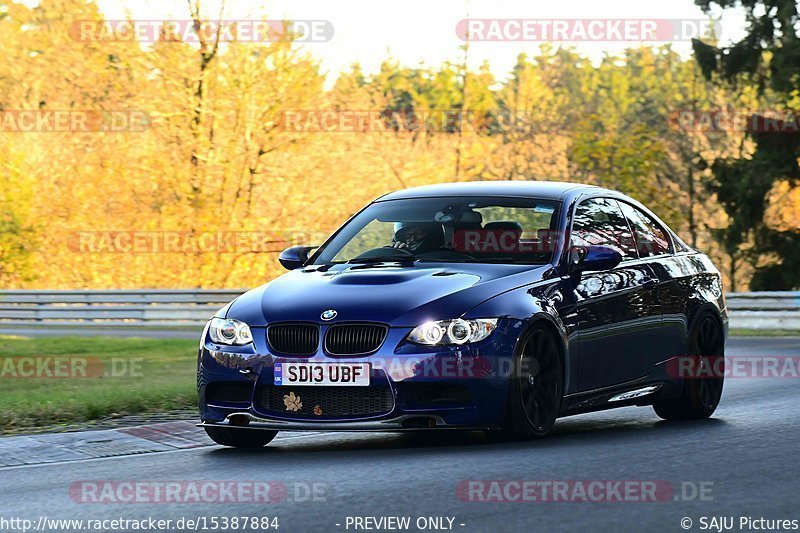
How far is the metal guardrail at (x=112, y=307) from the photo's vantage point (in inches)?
1355

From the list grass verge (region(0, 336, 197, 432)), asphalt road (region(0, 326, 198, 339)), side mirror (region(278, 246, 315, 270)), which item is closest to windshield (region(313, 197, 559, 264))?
side mirror (region(278, 246, 315, 270))

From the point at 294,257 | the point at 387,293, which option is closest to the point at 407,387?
the point at 387,293

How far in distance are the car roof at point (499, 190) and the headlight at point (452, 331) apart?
70.0 inches

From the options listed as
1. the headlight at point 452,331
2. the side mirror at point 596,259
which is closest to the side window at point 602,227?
the side mirror at point 596,259

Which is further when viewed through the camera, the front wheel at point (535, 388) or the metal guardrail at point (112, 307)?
the metal guardrail at point (112, 307)

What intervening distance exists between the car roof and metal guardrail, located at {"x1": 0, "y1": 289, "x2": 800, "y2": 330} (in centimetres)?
2237

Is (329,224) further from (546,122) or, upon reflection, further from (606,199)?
(606,199)

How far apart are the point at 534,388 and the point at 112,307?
27.9 m

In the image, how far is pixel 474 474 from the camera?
24.7 ft

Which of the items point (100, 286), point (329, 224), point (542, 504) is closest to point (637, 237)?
point (542, 504)

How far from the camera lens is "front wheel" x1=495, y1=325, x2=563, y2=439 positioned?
8680mm

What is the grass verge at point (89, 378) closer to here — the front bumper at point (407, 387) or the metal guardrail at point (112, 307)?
the front bumper at point (407, 387)

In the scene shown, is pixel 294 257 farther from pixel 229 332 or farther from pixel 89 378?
pixel 89 378

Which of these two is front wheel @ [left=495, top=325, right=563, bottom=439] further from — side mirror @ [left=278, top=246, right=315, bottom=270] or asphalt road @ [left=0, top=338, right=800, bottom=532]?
side mirror @ [left=278, top=246, right=315, bottom=270]
